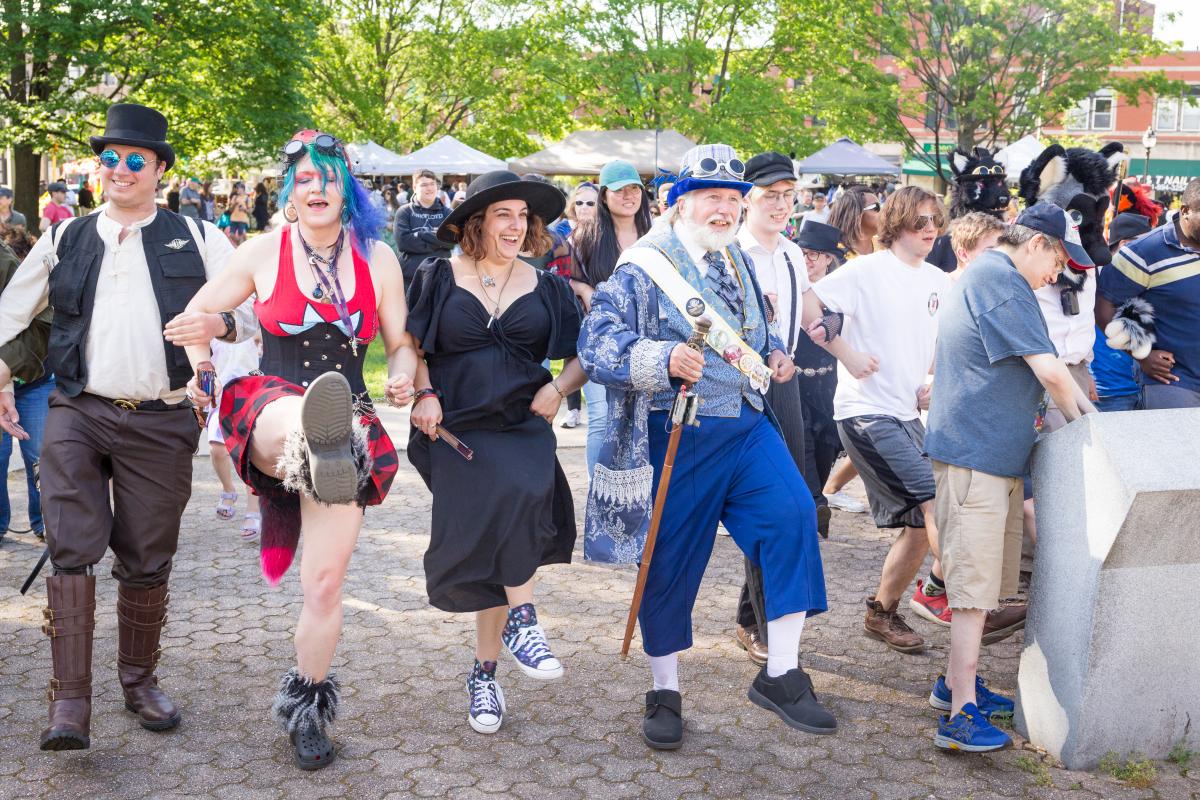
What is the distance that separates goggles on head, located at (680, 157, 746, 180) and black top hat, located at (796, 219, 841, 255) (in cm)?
323

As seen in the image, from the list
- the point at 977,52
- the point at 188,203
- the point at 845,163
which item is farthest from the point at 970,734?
the point at 977,52

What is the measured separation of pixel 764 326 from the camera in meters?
4.22

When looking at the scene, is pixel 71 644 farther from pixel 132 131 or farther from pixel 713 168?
pixel 713 168

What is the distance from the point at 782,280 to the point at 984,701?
6.27 feet

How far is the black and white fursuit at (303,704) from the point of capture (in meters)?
3.83

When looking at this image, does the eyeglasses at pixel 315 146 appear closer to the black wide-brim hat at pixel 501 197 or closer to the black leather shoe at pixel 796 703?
the black wide-brim hat at pixel 501 197

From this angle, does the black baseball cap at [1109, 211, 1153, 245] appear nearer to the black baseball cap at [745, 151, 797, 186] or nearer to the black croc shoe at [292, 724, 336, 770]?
the black baseball cap at [745, 151, 797, 186]

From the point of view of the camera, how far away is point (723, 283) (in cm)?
413

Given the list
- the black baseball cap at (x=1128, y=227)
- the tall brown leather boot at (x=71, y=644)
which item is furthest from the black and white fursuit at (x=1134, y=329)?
the tall brown leather boot at (x=71, y=644)

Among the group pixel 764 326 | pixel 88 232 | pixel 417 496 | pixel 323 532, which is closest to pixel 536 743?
pixel 323 532

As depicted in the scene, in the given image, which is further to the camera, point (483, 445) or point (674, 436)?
point (483, 445)

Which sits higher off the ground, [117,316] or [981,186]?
[981,186]

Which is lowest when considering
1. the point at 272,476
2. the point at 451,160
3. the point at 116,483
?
the point at 116,483

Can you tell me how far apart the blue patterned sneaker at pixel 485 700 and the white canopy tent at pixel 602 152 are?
68.5 ft
